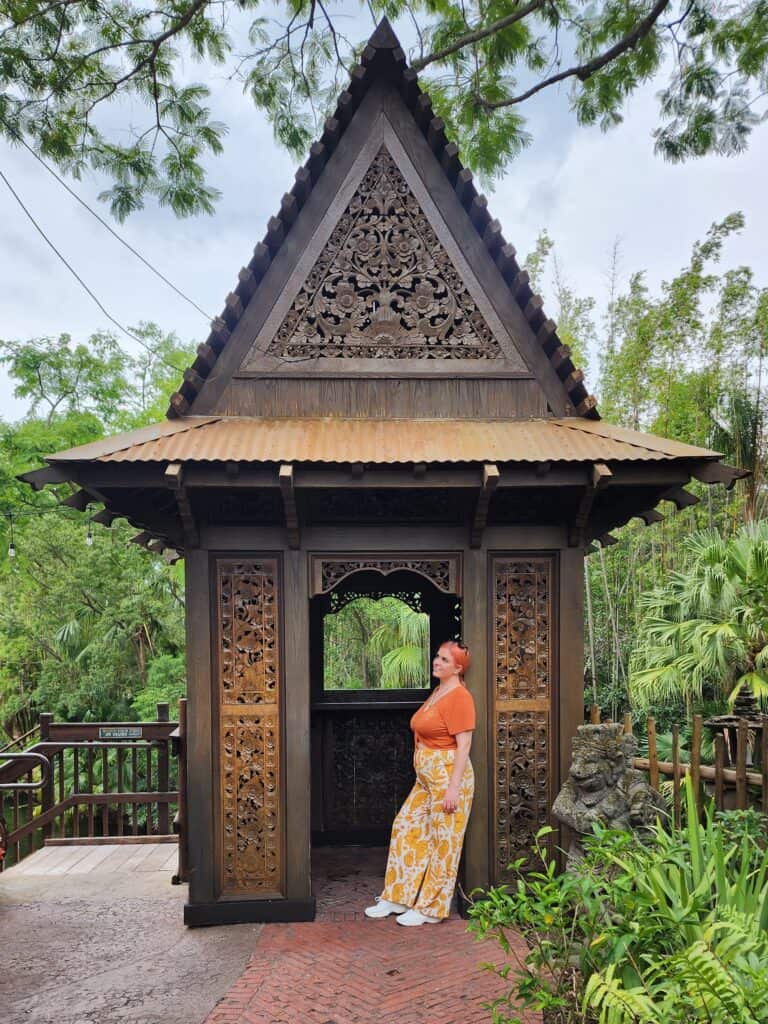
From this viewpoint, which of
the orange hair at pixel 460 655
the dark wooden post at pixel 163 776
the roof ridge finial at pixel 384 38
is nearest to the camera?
the orange hair at pixel 460 655

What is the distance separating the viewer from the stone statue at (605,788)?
356 cm

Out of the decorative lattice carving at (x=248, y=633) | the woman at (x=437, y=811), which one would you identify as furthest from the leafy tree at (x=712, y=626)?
the decorative lattice carving at (x=248, y=633)

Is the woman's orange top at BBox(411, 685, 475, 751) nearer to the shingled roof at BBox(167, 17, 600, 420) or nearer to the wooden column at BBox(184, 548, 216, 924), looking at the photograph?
the wooden column at BBox(184, 548, 216, 924)

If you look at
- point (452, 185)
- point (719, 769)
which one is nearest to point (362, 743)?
point (719, 769)

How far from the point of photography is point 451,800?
12.8 feet

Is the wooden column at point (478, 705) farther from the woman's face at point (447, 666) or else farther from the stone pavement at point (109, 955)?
the stone pavement at point (109, 955)

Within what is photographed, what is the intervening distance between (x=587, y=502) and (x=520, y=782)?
1.96m

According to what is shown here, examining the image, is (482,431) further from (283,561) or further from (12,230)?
(12,230)

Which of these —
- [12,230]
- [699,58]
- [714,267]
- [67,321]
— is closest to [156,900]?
[699,58]

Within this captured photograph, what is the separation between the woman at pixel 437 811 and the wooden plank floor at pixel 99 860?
247 centimetres

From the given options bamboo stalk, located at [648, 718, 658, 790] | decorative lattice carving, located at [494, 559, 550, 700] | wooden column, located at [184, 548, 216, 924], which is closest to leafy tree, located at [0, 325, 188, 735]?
wooden column, located at [184, 548, 216, 924]

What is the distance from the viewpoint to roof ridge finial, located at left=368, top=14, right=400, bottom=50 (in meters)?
4.35

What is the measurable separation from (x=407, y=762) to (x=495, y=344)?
158 inches

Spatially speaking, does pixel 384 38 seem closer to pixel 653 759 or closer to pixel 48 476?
pixel 48 476
